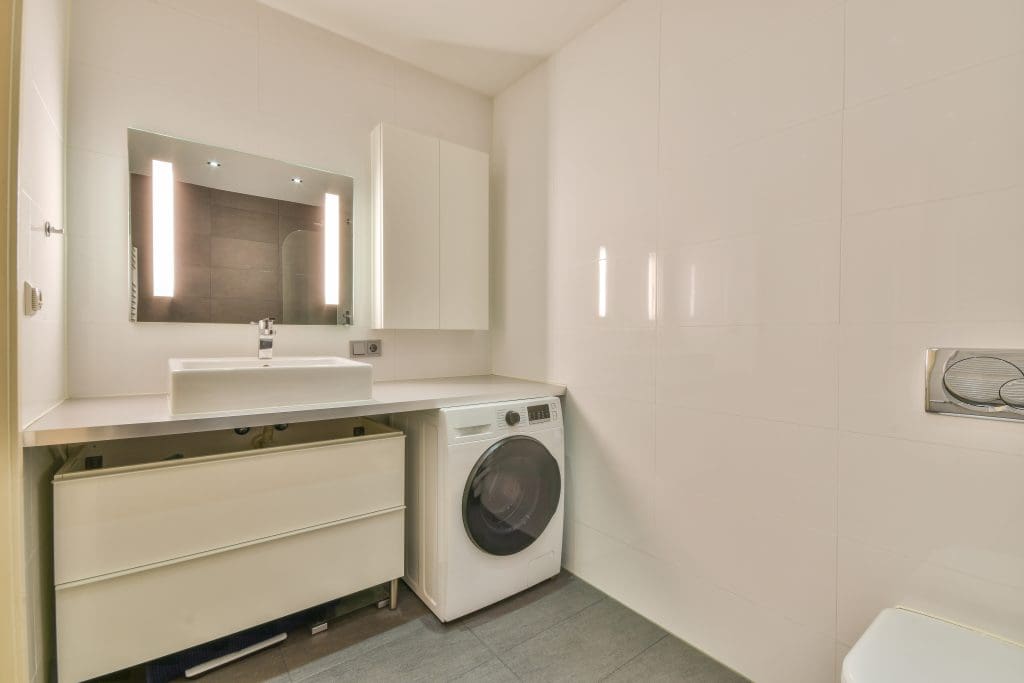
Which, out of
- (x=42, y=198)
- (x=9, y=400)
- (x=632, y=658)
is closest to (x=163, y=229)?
(x=42, y=198)

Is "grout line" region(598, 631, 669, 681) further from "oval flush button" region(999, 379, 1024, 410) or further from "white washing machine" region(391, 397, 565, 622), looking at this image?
"oval flush button" region(999, 379, 1024, 410)

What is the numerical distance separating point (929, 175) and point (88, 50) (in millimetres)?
2779

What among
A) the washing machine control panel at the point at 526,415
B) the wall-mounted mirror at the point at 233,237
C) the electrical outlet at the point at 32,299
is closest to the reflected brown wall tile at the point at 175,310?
the wall-mounted mirror at the point at 233,237

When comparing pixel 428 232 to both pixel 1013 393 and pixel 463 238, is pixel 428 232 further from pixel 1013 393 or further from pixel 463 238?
pixel 1013 393

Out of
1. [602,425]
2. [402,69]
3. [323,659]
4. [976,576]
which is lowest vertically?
[323,659]

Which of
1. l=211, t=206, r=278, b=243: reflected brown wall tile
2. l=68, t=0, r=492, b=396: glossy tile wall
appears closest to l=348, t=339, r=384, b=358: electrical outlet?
l=68, t=0, r=492, b=396: glossy tile wall

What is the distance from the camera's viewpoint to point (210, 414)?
1.42 meters

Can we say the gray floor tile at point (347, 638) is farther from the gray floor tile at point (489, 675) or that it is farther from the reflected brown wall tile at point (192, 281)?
the reflected brown wall tile at point (192, 281)

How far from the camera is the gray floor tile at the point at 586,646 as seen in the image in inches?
61.6

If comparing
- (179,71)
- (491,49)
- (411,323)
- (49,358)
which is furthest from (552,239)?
(49,358)

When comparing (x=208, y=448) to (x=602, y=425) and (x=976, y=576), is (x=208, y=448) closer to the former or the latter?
(x=602, y=425)

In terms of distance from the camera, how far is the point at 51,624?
54.0 inches

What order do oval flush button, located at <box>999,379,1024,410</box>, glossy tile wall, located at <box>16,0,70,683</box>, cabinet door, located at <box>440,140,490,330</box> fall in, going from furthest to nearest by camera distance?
cabinet door, located at <box>440,140,490,330</box>, glossy tile wall, located at <box>16,0,70,683</box>, oval flush button, located at <box>999,379,1024,410</box>

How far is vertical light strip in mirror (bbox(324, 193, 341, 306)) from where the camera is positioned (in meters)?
2.20
